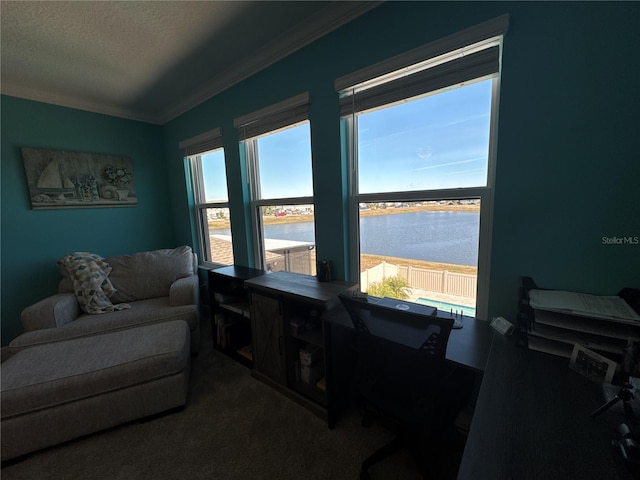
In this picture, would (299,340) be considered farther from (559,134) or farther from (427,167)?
(559,134)

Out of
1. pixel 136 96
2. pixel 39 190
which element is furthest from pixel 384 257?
pixel 39 190

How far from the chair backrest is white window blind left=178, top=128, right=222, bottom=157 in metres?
2.30

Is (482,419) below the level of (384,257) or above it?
below

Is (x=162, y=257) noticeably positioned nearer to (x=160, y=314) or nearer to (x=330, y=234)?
(x=160, y=314)

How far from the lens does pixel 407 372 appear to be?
0.98 m

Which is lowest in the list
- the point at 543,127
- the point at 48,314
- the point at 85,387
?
the point at 85,387

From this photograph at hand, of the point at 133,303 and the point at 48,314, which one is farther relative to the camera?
the point at 133,303

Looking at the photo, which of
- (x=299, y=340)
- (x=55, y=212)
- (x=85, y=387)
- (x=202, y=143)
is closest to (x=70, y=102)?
(x=55, y=212)

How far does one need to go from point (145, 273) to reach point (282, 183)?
5.86ft

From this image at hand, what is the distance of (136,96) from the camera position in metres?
2.55

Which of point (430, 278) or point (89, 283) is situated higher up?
point (430, 278)

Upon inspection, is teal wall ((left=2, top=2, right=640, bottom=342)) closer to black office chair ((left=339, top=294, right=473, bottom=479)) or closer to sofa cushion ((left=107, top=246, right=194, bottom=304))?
black office chair ((left=339, top=294, right=473, bottom=479))

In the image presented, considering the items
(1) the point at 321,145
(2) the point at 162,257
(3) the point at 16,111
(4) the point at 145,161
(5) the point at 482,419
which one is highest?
(3) the point at 16,111

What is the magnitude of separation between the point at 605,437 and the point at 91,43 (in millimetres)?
3309
